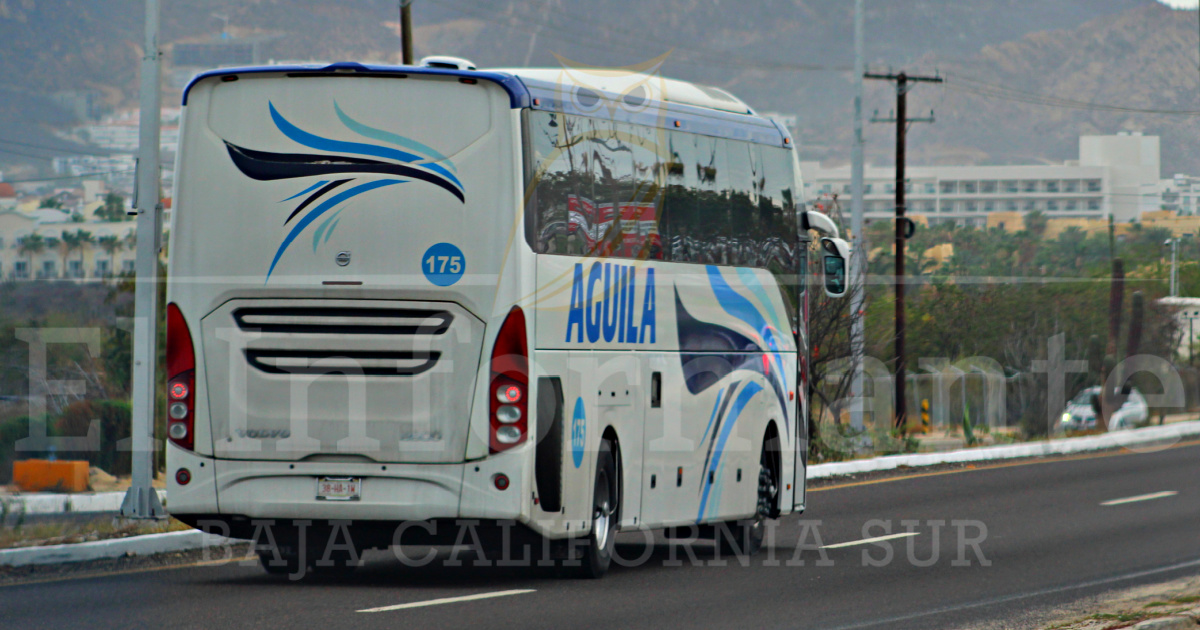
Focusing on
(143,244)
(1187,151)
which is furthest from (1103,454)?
(143,244)

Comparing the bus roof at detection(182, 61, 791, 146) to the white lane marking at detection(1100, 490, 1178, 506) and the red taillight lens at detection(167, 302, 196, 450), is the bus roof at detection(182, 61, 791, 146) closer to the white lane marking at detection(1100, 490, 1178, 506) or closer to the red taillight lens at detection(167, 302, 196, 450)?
the red taillight lens at detection(167, 302, 196, 450)

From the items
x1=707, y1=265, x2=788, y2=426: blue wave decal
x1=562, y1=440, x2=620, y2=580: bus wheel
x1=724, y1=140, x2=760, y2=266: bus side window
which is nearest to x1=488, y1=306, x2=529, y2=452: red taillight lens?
x1=562, y1=440, x2=620, y2=580: bus wheel

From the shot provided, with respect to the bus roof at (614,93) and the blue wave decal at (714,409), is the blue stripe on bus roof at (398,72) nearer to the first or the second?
the bus roof at (614,93)

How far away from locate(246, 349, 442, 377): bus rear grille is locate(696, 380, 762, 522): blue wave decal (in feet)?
13.1

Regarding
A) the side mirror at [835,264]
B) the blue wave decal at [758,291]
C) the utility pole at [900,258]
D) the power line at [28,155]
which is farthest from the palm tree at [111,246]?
the blue wave decal at [758,291]

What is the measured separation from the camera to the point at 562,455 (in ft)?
36.3

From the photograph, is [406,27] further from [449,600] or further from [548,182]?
[449,600]

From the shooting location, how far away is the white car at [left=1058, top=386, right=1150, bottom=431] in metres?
42.4

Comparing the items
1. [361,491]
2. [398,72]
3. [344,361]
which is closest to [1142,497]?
[361,491]

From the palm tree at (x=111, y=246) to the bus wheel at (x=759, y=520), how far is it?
3863 inches

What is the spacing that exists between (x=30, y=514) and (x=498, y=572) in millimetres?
7180

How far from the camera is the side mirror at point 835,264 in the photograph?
15953mm

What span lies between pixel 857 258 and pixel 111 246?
84.8m

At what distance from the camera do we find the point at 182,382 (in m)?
10.9
